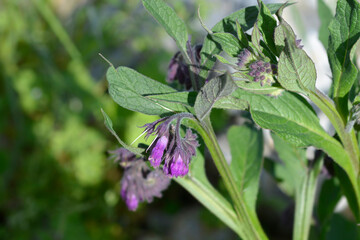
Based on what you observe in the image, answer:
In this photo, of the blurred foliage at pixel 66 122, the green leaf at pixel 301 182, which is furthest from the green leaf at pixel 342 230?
the blurred foliage at pixel 66 122

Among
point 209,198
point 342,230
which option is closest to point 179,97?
point 209,198

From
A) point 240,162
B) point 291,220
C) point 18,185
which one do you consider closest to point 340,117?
point 240,162

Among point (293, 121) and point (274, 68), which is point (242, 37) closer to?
point (274, 68)

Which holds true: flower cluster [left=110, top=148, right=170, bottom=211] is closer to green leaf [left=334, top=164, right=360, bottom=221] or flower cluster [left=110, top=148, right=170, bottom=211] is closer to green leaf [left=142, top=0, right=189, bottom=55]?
green leaf [left=142, top=0, right=189, bottom=55]

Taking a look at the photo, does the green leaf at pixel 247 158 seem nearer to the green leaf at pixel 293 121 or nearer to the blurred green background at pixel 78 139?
the green leaf at pixel 293 121

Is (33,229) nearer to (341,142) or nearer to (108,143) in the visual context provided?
(108,143)

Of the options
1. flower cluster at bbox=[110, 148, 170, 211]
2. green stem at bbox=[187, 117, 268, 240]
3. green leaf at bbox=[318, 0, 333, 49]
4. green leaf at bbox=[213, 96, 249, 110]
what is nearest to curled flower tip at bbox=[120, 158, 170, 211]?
flower cluster at bbox=[110, 148, 170, 211]

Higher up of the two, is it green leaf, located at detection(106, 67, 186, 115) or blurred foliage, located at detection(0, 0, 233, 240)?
green leaf, located at detection(106, 67, 186, 115)
